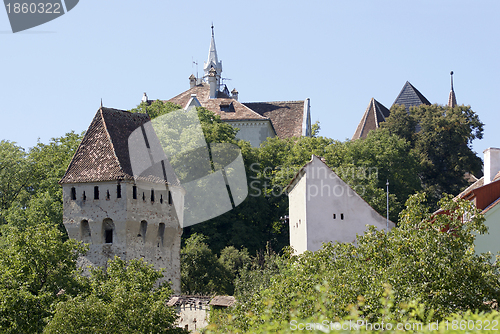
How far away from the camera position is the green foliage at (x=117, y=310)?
28719mm

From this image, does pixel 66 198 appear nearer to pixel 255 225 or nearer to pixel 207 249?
pixel 207 249

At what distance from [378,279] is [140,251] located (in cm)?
1681

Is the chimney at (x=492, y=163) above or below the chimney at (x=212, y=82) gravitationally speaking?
below

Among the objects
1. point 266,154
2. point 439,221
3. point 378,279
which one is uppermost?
point 266,154

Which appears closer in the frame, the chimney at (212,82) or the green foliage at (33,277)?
the green foliage at (33,277)

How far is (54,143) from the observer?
183ft

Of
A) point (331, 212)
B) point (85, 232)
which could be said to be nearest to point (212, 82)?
point (85, 232)

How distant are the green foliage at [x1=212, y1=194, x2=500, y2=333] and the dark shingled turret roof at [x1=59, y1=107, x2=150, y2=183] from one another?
47.1ft

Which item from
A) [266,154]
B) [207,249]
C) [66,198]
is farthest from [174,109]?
[66,198]

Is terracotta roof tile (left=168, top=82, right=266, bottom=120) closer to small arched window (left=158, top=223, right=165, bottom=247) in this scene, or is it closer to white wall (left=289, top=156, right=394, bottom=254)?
small arched window (left=158, top=223, right=165, bottom=247)

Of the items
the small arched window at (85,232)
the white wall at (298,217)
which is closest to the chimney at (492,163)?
the white wall at (298,217)

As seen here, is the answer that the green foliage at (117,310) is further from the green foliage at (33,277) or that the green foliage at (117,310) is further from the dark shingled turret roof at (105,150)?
the dark shingled turret roof at (105,150)

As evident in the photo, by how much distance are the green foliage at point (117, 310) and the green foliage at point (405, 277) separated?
565 centimetres

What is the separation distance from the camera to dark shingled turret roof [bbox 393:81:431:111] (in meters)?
75.3
